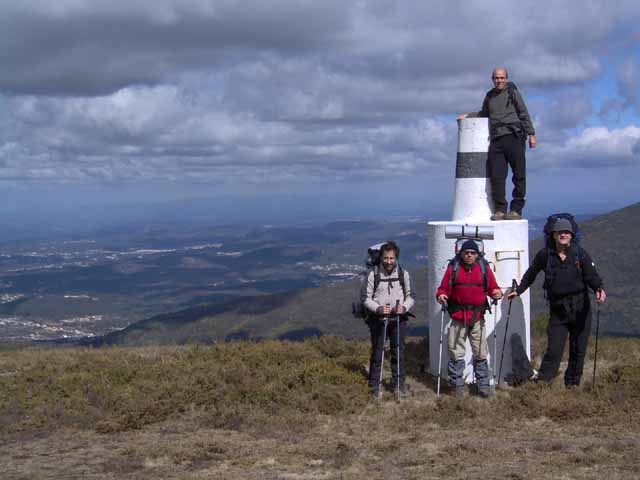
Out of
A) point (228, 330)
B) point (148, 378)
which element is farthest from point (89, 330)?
point (148, 378)

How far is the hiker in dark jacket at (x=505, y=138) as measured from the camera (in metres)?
9.98

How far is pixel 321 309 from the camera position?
8606 cm

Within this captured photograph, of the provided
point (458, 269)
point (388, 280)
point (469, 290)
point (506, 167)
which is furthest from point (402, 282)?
point (506, 167)

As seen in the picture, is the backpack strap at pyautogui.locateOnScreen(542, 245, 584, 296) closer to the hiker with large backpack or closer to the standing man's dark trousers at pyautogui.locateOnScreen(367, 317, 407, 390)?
the hiker with large backpack

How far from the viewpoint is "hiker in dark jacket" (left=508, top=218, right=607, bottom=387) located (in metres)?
8.73

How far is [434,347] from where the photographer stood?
1045cm

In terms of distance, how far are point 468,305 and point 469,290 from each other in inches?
8.0

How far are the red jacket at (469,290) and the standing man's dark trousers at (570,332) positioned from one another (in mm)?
889

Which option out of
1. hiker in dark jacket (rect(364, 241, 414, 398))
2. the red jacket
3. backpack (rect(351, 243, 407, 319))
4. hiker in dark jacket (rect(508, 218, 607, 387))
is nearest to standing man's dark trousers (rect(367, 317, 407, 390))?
hiker in dark jacket (rect(364, 241, 414, 398))

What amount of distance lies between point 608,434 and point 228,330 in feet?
261

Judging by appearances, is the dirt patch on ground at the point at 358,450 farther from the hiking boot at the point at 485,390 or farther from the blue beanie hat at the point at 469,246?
the blue beanie hat at the point at 469,246

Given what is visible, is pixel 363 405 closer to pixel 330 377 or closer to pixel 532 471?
pixel 330 377

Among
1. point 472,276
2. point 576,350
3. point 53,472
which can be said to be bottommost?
point 53,472

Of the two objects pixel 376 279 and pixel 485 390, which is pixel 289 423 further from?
pixel 485 390
